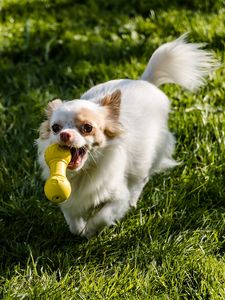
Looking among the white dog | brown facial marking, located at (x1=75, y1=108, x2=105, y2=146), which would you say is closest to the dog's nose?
the white dog

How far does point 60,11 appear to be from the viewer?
5.69 metres

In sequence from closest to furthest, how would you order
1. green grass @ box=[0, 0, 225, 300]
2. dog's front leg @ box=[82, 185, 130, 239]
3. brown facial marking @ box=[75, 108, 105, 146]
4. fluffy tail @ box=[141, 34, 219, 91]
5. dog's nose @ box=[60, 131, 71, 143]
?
1. dog's nose @ box=[60, 131, 71, 143]
2. brown facial marking @ box=[75, 108, 105, 146]
3. green grass @ box=[0, 0, 225, 300]
4. dog's front leg @ box=[82, 185, 130, 239]
5. fluffy tail @ box=[141, 34, 219, 91]

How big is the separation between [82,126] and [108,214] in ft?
2.04

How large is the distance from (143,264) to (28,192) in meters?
0.90

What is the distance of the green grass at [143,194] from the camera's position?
274 centimetres

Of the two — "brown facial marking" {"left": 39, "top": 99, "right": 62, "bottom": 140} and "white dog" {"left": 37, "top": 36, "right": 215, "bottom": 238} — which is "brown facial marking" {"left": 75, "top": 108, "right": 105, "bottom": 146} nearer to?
"white dog" {"left": 37, "top": 36, "right": 215, "bottom": 238}

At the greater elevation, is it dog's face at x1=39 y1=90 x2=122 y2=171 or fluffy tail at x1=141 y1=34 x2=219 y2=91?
dog's face at x1=39 y1=90 x2=122 y2=171

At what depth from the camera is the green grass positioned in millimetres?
2736

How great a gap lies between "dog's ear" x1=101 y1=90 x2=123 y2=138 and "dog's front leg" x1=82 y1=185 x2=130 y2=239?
1.24 ft

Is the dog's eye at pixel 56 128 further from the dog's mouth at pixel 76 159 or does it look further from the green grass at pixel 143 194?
the green grass at pixel 143 194

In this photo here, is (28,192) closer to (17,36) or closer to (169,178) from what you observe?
(169,178)

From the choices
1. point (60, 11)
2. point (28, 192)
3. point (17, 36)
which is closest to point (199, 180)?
point (28, 192)

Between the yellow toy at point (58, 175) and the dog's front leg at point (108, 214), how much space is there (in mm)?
467

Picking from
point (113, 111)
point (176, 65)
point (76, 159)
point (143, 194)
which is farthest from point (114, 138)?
point (176, 65)
